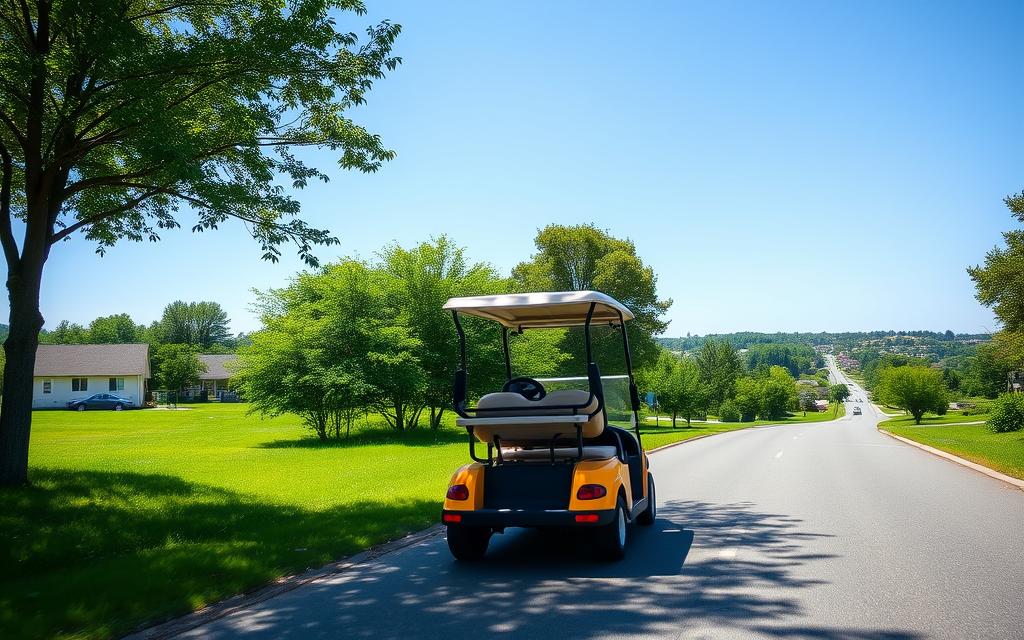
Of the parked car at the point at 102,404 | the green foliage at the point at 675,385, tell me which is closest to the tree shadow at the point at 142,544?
the green foliage at the point at 675,385

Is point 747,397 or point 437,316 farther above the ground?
point 437,316

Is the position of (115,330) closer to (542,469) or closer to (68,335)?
(68,335)

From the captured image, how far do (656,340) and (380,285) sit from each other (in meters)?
23.7

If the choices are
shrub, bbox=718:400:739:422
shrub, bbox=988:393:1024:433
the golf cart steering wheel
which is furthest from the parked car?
shrub, bbox=718:400:739:422

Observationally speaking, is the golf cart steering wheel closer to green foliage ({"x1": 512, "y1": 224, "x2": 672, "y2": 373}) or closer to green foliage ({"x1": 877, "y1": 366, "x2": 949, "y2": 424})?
green foliage ({"x1": 512, "y1": 224, "x2": 672, "y2": 373})

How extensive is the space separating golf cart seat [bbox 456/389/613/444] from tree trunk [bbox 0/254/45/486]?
7222mm

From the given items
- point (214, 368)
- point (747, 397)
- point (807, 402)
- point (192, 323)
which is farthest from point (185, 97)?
point (807, 402)

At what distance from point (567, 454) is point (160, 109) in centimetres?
720

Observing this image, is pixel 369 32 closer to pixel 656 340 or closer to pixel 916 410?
pixel 656 340

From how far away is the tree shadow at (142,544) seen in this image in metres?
5.19

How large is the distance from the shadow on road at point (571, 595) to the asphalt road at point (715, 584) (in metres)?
0.02

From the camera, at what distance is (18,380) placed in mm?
10234

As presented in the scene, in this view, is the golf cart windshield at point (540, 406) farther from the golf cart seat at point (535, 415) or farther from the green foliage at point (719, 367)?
the green foliage at point (719, 367)

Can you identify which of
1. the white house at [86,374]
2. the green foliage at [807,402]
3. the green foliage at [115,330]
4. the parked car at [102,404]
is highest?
the green foliage at [115,330]
